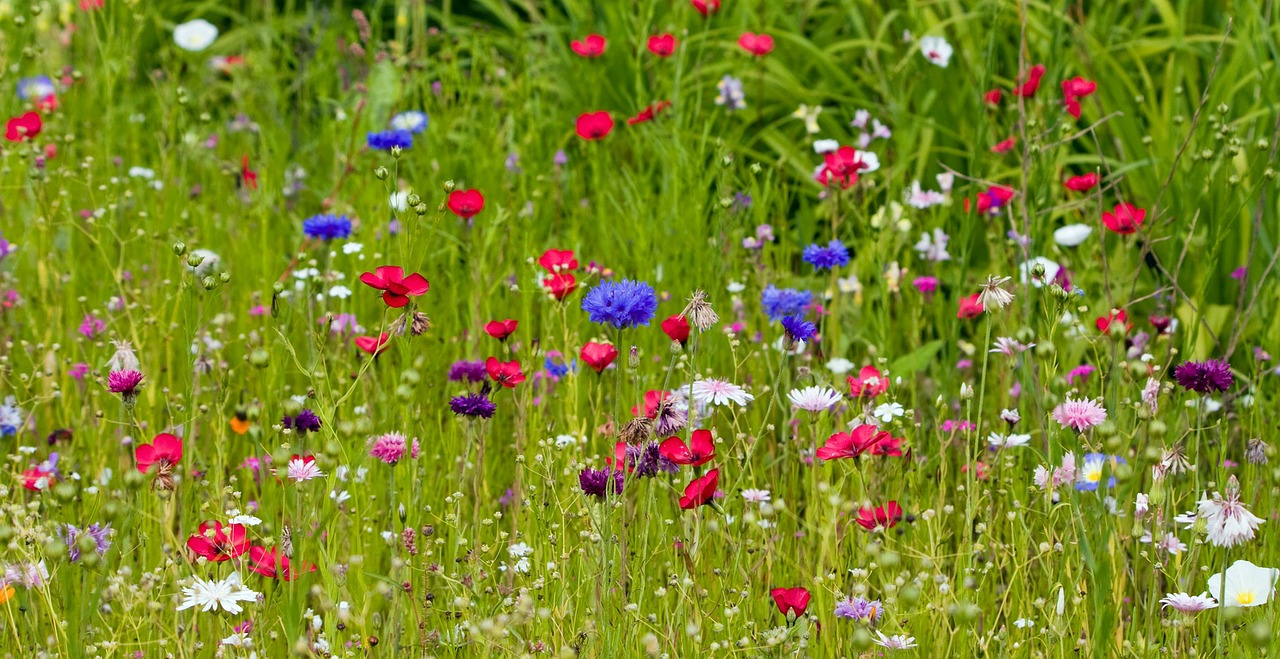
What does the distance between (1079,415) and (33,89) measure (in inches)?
141

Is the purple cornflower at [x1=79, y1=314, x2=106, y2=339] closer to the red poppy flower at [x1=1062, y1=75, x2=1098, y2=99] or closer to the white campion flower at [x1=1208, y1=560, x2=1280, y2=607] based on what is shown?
the white campion flower at [x1=1208, y1=560, x2=1280, y2=607]

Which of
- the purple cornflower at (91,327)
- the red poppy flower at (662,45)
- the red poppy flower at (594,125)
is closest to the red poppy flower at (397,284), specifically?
the purple cornflower at (91,327)

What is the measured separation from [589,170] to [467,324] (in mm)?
1202

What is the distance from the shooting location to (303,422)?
4.75ft

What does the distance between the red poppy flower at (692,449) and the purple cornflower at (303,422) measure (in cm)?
43

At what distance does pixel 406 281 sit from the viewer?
1497mm

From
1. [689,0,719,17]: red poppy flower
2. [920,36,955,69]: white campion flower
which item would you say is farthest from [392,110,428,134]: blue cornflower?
[920,36,955,69]: white campion flower

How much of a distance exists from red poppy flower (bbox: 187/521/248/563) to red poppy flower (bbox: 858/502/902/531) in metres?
0.76

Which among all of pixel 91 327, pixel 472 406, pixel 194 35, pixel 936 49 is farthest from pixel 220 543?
pixel 194 35

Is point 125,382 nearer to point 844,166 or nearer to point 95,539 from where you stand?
point 95,539

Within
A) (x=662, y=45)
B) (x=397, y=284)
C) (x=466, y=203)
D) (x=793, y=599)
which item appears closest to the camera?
(x=793, y=599)

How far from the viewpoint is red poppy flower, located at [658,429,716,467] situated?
1528 mm

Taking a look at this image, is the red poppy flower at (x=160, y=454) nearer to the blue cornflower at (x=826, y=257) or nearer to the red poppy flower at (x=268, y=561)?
the red poppy flower at (x=268, y=561)

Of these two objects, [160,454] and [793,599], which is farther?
[160,454]
